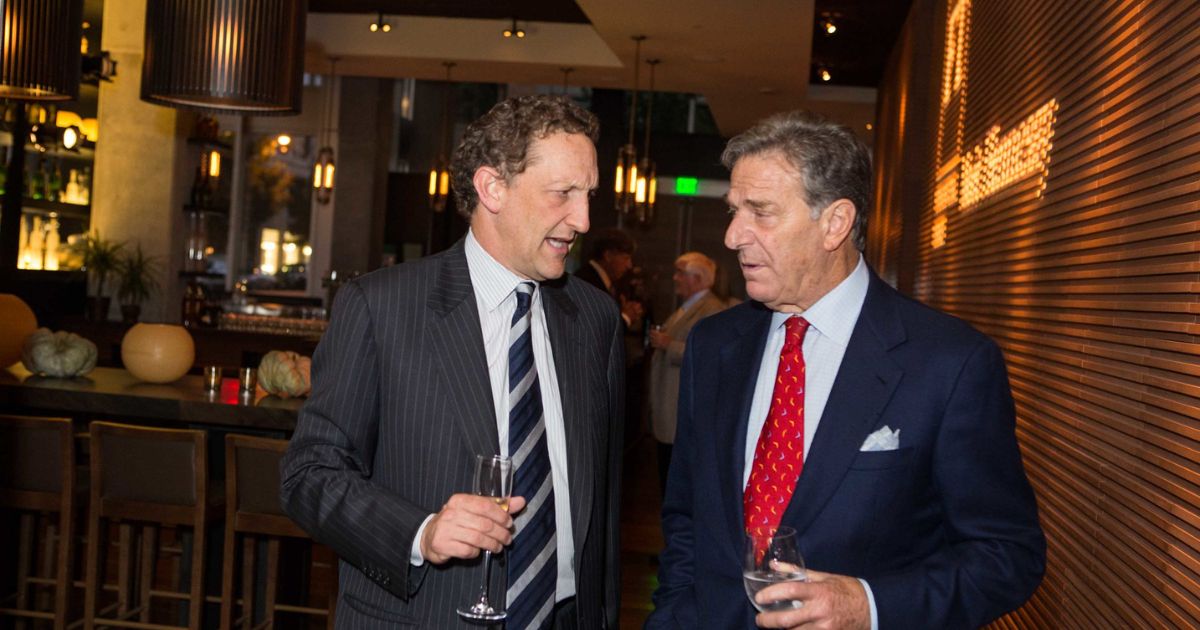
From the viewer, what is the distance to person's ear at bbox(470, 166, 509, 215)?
7.44ft

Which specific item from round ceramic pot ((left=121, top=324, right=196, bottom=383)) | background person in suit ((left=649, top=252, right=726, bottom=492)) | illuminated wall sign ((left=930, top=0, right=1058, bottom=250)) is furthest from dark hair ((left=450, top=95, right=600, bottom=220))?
background person in suit ((left=649, top=252, right=726, bottom=492))

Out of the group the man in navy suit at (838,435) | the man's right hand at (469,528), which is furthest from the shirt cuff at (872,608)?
the man's right hand at (469,528)

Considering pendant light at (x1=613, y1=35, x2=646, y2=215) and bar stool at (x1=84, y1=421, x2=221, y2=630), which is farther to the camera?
pendant light at (x1=613, y1=35, x2=646, y2=215)

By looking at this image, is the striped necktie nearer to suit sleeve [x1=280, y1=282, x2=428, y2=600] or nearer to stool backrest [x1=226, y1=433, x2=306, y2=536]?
suit sleeve [x1=280, y1=282, x2=428, y2=600]

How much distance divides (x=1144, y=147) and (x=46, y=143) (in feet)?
31.1

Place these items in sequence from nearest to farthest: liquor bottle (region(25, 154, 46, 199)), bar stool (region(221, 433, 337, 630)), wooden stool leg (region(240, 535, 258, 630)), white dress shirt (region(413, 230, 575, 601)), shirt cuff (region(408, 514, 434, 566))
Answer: shirt cuff (region(408, 514, 434, 566)) < white dress shirt (region(413, 230, 575, 601)) < bar stool (region(221, 433, 337, 630)) < wooden stool leg (region(240, 535, 258, 630)) < liquor bottle (region(25, 154, 46, 199))

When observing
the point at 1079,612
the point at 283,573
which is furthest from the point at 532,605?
the point at 283,573

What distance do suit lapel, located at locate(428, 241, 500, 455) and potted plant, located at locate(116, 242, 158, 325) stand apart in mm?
9406

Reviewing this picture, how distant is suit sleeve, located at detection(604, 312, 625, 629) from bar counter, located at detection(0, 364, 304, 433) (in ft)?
7.34

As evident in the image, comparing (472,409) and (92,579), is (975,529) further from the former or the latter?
(92,579)

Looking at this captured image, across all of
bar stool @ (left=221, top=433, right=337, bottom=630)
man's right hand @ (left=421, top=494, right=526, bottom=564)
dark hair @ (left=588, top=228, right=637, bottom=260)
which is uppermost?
dark hair @ (left=588, top=228, right=637, bottom=260)

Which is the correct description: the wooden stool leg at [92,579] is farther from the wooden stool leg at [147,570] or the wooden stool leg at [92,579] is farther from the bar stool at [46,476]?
the wooden stool leg at [147,570]

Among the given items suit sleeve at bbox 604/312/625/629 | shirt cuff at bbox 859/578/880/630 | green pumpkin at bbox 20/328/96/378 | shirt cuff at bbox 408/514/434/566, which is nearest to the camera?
shirt cuff at bbox 859/578/880/630

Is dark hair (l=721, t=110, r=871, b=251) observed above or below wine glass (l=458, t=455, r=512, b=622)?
above
